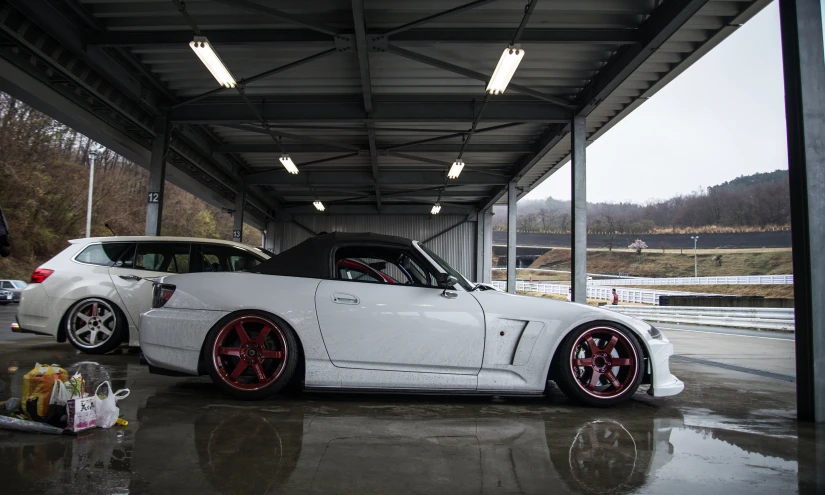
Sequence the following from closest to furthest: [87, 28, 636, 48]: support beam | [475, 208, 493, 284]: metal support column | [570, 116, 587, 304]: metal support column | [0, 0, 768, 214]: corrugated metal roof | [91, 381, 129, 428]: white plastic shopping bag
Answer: [91, 381, 129, 428]: white plastic shopping bag, [0, 0, 768, 214]: corrugated metal roof, [87, 28, 636, 48]: support beam, [570, 116, 587, 304]: metal support column, [475, 208, 493, 284]: metal support column

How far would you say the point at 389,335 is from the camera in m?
3.95

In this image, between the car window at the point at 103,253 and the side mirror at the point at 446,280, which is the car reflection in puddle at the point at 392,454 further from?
the car window at the point at 103,253

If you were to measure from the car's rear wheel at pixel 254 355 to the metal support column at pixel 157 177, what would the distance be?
6.44 metres

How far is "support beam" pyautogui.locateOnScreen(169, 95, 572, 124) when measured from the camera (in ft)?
33.1

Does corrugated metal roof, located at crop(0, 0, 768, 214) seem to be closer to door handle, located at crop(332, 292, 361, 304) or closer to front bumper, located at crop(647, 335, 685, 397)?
door handle, located at crop(332, 292, 361, 304)

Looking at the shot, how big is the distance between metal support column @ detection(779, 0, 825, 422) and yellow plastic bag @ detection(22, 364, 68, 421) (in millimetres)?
4884

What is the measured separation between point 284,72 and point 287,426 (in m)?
7.02

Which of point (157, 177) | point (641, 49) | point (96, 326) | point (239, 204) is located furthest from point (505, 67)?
point (239, 204)

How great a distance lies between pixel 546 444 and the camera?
9.84 ft

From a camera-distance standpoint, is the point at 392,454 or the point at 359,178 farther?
the point at 359,178

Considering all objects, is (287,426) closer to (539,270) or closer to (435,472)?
(435,472)

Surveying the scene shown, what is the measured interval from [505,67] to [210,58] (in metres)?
3.77

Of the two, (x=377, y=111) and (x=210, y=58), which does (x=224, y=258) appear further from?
(x=377, y=111)

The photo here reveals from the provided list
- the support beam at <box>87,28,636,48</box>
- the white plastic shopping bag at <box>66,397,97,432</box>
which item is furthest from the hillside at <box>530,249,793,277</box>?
the white plastic shopping bag at <box>66,397,97,432</box>
